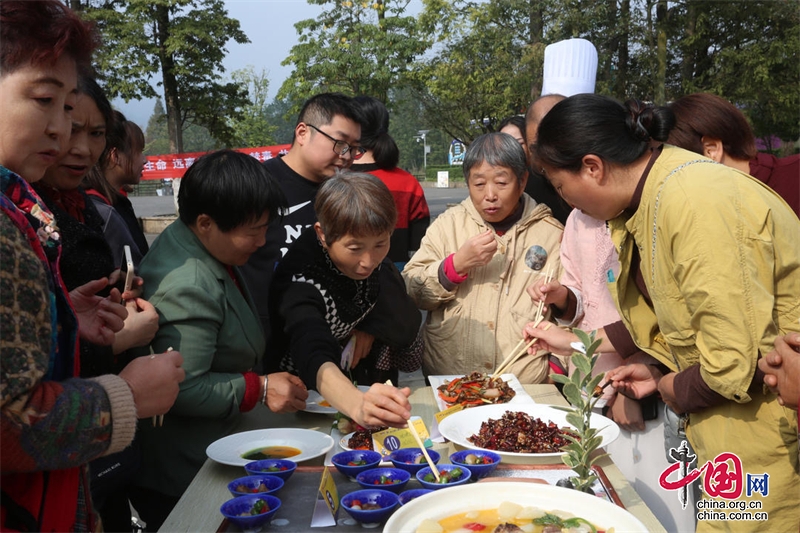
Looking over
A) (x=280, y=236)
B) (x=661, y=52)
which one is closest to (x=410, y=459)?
(x=280, y=236)

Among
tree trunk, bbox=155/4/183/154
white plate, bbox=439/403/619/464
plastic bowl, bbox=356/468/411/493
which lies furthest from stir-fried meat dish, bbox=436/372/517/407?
tree trunk, bbox=155/4/183/154

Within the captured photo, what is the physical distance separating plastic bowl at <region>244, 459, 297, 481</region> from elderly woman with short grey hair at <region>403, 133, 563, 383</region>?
1208 mm

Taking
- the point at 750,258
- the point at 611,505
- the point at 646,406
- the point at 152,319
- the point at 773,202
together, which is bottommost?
the point at 646,406

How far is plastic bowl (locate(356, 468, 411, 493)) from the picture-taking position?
4.96 feet

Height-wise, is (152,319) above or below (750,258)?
below

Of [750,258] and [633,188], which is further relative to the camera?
[633,188]

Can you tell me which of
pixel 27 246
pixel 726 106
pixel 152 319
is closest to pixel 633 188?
pixel 726 106

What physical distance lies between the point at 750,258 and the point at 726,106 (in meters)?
1.05

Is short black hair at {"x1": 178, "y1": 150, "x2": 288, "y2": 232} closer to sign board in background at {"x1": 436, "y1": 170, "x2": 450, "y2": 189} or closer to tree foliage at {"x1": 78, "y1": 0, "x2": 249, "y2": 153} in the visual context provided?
tree foliage at {"x1": 78, "y1": 0, "x2": 249, "y2": 153}

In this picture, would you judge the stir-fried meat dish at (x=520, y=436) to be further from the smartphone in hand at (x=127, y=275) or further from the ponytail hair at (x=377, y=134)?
the ponytail hair at (x=377, y=134)

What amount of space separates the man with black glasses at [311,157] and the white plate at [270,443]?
3.79 ft

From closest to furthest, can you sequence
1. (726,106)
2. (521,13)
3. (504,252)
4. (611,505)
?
(611,505)
(726,106)
(504,252)
(521,13)

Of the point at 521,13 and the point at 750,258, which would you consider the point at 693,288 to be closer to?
the point at 750,258

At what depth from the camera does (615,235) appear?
199 centimetres
